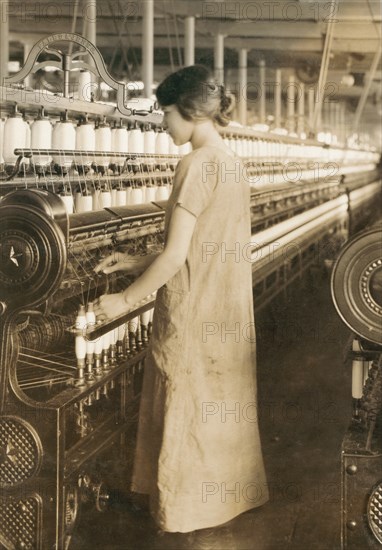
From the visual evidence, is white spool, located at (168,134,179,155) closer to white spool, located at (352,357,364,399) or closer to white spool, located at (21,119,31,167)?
white spool, located at (21,119,31,167)

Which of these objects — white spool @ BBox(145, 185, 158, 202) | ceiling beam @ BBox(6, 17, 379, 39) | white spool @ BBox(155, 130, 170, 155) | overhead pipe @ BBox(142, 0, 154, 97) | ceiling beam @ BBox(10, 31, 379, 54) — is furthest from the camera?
overhead pipe @ BBox(142, 0, 154, 97)

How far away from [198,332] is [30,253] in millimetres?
582

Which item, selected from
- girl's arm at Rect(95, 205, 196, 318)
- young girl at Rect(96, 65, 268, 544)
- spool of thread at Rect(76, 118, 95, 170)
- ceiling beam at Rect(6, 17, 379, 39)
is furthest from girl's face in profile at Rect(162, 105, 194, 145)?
ceiling beam at Rect(6, 17, 379, 39)

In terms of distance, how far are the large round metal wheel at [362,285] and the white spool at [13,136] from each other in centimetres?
124

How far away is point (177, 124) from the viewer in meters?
2.54

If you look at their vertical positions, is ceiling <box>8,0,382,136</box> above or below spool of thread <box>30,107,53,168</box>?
above

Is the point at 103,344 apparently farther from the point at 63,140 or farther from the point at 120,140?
the point at 120,140

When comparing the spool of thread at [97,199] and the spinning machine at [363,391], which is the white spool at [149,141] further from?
the spinning machine at [363,391]

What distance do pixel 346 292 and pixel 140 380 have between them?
1466mm

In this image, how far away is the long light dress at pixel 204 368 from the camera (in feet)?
8.41

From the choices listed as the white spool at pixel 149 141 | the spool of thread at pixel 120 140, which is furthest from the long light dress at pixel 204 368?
the white spool at pixel 149 141

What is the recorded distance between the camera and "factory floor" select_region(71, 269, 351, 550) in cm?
276

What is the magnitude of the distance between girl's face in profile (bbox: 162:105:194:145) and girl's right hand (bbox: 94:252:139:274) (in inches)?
17.6

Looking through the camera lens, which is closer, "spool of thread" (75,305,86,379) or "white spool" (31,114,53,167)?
"spool of thread" (75,305,86,379)
